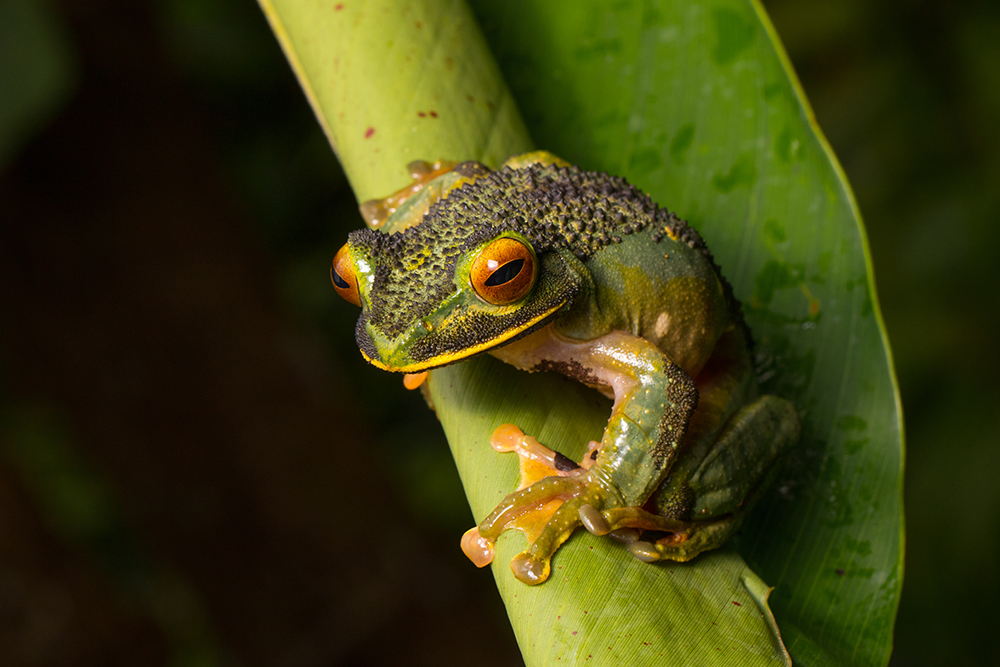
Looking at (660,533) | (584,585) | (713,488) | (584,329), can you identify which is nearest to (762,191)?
(584,329)

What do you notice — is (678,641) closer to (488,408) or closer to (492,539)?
(492,539)

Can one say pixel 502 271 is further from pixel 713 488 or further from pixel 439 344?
pixel 713 488

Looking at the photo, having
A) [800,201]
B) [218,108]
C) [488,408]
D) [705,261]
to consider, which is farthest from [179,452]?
[800,201]

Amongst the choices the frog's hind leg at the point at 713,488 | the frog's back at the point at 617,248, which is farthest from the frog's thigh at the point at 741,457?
the frog's back at the point at 617,248

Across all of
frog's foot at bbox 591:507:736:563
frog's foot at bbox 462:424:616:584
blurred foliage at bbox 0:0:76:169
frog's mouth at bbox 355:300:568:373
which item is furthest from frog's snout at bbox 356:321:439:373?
blurred foliage at bbox 0:0:76:169

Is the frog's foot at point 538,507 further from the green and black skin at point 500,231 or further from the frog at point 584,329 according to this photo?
the green and black skin at point 500,231
